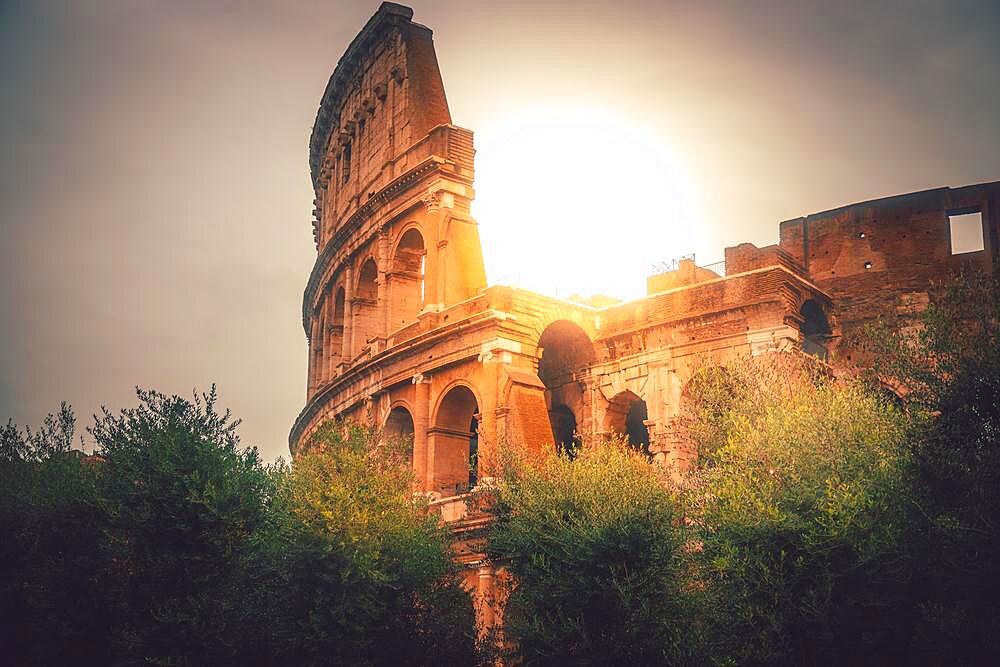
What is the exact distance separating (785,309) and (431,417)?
26.1 ft

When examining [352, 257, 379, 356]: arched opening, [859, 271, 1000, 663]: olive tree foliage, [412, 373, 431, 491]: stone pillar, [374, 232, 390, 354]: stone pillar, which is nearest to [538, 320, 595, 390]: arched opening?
[412, 373, 431, 491]: stone pillar

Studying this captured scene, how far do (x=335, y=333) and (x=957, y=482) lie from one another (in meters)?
21.4

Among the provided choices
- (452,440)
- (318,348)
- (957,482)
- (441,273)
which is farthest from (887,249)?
(318,348)

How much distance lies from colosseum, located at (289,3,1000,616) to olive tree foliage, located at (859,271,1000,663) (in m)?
6.61

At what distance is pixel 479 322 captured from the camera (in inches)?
813

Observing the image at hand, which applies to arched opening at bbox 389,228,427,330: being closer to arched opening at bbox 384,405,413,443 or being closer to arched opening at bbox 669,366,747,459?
arched opening at bbox 384,405,413,443

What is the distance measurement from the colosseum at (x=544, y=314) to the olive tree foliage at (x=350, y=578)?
2.09 metres

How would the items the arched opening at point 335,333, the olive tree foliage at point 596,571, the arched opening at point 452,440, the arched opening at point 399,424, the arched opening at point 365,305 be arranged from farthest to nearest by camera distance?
the arched opening at point 335,333, the arched opening at point 365,305, the arched opening at point 399,424, the arched opening at point 452,440, the olive tree foliage at point 596,571

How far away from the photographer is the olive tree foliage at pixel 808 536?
11773 mm

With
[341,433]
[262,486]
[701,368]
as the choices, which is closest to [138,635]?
[262,486]

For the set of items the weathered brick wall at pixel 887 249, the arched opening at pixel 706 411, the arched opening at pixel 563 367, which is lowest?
the arched opening at pixel 706 411

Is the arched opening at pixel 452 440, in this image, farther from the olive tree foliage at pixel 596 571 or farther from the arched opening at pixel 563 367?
the olive tree foliage at pixel 596 571

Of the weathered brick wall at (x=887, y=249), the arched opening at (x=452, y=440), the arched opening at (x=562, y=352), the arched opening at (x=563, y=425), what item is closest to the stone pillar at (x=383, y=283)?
the arched opening at (x=452, y=440)

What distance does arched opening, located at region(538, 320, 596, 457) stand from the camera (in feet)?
73.8
